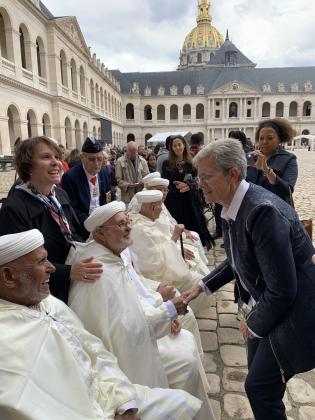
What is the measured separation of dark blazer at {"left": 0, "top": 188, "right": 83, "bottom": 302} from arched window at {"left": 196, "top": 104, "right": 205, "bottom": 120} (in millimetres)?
68940

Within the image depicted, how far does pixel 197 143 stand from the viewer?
23.8 feet

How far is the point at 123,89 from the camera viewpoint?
6844cm

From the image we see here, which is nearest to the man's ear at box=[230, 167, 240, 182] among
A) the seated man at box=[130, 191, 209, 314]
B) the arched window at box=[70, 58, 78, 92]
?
the seated man at box=[130, 191, 209, 314]

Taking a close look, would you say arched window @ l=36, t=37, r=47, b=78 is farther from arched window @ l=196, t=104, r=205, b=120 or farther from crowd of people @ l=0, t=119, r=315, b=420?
arched window @ l=196, t=104, r=205, b=120

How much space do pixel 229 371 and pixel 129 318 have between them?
1549mm

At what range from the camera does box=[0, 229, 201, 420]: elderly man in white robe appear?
56.7 inches

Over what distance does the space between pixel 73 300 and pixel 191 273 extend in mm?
1924

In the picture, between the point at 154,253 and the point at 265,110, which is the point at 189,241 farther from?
the point at 265,110

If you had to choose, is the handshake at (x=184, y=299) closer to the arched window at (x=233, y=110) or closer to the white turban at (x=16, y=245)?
the white turban at (x=16, y=245)

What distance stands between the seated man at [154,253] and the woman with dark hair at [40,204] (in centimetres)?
100

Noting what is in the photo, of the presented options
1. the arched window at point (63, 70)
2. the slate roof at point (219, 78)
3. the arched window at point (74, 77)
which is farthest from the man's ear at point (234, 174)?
the slate roof at point (219, 78)

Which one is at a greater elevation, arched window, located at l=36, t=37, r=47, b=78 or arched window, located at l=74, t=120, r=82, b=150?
arched window, located at l=36, t=37, r=47, b=78

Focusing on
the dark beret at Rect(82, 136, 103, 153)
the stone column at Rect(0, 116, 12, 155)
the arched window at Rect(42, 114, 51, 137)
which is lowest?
the dark beret at Rect(82, 136, 103, 153)

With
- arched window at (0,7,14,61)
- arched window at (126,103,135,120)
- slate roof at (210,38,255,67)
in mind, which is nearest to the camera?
arched window at (0,7,14,61)
